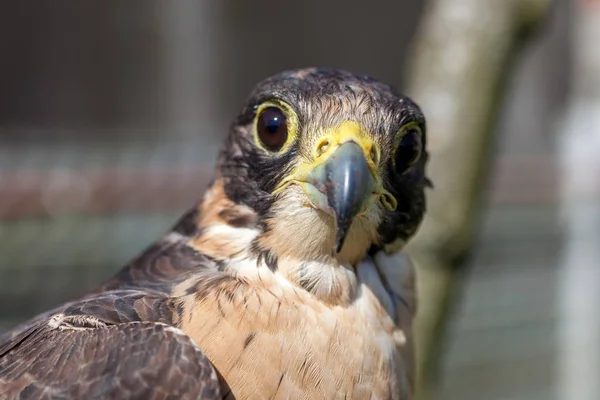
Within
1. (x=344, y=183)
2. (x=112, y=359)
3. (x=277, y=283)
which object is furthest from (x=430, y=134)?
(x=112, y=359)

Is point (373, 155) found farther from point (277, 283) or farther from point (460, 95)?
point (460, 95)

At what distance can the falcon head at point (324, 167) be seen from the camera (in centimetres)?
235

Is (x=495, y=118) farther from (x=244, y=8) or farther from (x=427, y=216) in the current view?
(x=244, y=8)

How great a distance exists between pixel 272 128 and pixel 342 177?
1.26 ft

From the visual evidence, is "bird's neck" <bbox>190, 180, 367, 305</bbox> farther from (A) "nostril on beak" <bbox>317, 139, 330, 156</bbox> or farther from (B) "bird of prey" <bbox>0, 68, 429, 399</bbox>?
A: (A) "nostril on beak" <bbox>317, 139, 330, 156</bbox>

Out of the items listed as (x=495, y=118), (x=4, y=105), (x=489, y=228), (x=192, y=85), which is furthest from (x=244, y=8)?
(x=495, y=118)

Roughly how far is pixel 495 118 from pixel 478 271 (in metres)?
4.33

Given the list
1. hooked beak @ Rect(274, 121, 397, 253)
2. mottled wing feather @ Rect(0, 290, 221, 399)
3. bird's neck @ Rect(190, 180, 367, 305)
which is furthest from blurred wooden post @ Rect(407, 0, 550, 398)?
mottled wing feather @ Rect(0, 290, 221, 399)

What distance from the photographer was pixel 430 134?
12.7 feet

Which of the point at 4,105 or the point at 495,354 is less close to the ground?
the point at 4,105

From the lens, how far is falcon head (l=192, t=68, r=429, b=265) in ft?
7.71

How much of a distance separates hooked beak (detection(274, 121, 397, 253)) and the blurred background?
1514 mm

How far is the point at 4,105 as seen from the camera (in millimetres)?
6477

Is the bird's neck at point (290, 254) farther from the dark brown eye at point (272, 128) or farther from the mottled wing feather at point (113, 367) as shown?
the mottled wing feather at point (113, 367)
